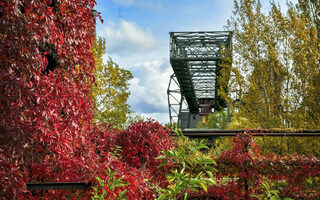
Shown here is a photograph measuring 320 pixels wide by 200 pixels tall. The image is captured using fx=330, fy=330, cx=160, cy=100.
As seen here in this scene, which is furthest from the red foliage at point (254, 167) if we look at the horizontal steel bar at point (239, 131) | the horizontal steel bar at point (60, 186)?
the horizontal steel bar at point (60, 186)

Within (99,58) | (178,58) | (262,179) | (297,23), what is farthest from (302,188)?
(178,58)

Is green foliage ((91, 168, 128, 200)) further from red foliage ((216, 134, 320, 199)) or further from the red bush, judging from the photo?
red foliage ((216, 134, 320, 199))

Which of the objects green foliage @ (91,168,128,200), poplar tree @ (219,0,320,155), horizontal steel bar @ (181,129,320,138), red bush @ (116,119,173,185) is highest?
poplar tree @ (219,0,320,155)

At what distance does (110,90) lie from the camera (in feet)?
47.4

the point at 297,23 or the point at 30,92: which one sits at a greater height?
the point at 297,23

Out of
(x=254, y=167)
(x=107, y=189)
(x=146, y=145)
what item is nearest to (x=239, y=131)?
(x=254, y=167)

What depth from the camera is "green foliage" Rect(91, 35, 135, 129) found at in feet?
44.8

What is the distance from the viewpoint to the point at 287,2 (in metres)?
10.9

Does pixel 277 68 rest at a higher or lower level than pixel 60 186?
higher

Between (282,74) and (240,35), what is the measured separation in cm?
190

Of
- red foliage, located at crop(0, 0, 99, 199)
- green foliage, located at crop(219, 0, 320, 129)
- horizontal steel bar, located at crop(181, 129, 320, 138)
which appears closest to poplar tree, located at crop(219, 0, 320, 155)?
green foliage, located at crop(219, 0, 320, 129)

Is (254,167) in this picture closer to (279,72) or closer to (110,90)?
(279,72)

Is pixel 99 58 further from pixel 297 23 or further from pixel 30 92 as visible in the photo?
pixel 30 92

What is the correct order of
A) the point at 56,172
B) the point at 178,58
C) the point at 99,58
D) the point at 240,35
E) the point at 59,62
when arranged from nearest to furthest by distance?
1. the point at 56,172
2. the point at 59,62
3. the point at 240,35
4. the point at 99,58
5. the point at 178,58
